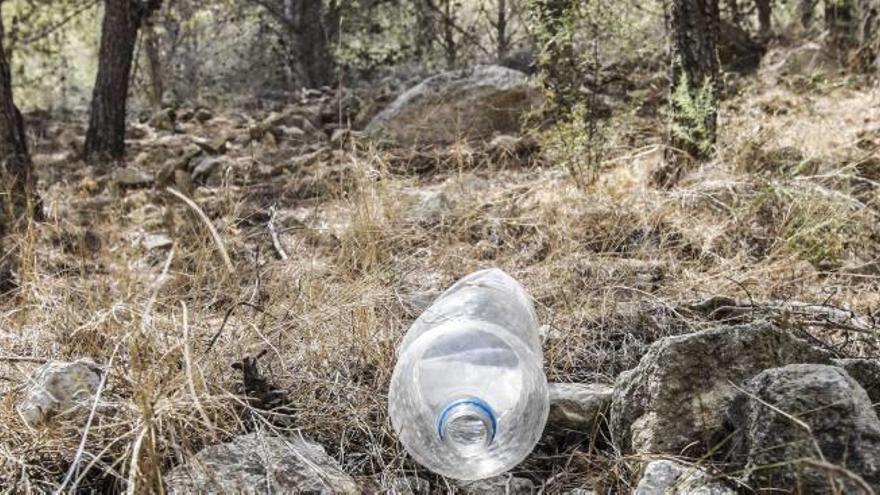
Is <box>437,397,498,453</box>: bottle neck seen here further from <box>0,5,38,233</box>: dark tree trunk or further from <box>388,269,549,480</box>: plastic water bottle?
<box>0,5,38,233</box>: dark tree trunk

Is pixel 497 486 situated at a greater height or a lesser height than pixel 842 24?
lesser

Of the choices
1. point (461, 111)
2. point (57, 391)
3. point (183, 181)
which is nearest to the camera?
point (57, 391)

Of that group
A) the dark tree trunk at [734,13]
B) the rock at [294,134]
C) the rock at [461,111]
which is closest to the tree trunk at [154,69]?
the rock at [294,134]

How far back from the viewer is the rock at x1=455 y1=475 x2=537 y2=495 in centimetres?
174

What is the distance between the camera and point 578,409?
1932 mm

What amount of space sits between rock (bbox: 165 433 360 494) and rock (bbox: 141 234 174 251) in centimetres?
196

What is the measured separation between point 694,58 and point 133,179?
3340 millimetres

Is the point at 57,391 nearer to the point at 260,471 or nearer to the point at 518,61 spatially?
the point at 260,471

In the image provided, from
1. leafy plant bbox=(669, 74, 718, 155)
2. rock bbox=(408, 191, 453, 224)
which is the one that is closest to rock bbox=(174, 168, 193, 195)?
rock bbox=(408, 191, 453, 224)

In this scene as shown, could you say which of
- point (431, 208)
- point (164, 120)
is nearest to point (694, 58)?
point (431, 208)

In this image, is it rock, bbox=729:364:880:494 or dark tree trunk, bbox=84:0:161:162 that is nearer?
rock, bbox=729:364:880:494

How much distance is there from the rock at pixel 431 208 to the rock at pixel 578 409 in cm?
162

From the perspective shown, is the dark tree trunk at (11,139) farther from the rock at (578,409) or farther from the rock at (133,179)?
the rock at (578,409)

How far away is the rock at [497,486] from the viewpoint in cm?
174
